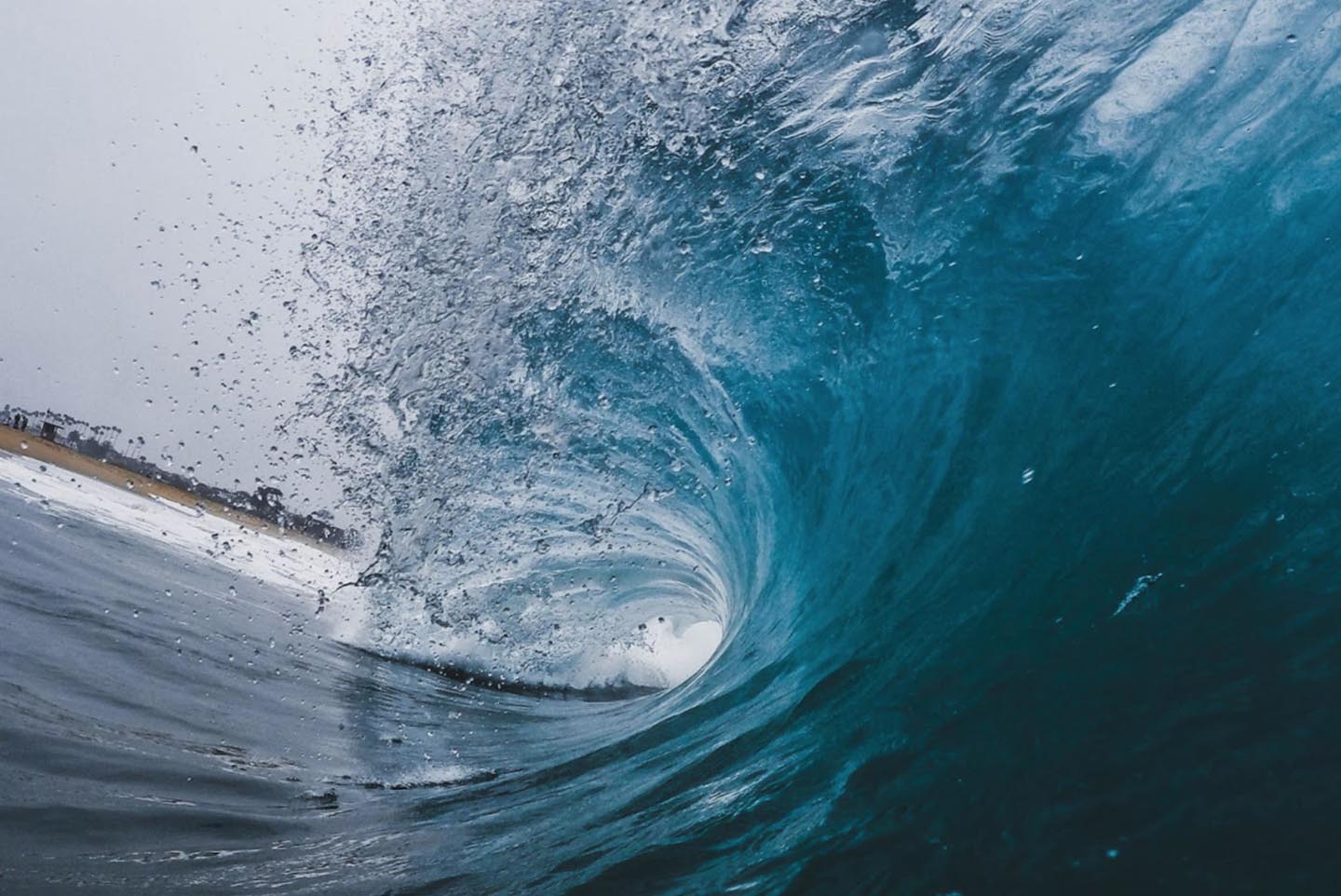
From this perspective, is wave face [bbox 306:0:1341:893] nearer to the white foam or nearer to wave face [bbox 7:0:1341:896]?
wave face [bbox 7:0:1341:896]

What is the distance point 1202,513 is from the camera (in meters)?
2.52

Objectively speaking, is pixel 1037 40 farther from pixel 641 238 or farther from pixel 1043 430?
pixel 641 238

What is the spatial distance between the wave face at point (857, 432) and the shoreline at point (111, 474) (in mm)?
2037

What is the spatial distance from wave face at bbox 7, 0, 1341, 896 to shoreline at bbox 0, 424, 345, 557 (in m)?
2.04

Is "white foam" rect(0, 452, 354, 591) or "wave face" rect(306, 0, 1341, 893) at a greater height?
"white foam" rect(0, 452, 354, 591)

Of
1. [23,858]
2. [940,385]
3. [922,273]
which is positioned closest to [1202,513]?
[940,385]

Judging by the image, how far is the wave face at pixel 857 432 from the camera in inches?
92.4

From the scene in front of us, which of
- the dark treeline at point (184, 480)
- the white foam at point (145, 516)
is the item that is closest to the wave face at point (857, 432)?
the dark treeline at point (184, 480)

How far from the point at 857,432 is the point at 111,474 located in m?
5.52

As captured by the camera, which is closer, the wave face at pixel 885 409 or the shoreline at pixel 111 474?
the wave face at pixel 885 409

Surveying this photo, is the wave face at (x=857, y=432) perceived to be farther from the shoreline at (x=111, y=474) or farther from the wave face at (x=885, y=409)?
the shoreline at (x=111, y=474)

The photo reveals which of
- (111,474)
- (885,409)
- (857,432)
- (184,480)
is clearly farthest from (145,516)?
(885,409)

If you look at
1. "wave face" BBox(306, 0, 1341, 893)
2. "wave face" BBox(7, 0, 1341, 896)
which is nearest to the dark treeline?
"wave face" BBox(7, 0, 1341, 896)

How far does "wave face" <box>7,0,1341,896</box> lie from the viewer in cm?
235
